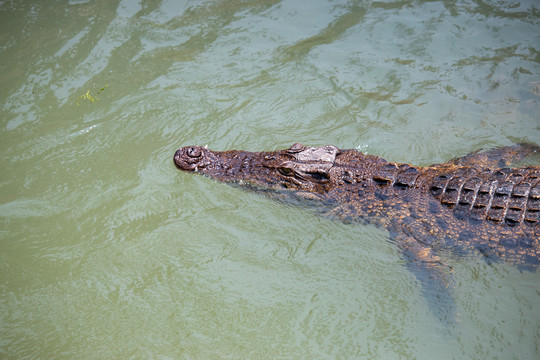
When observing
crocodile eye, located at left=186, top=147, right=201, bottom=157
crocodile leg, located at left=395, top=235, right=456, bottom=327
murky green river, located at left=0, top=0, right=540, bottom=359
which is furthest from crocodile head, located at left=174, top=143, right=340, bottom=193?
crocodile leg, located at left=395, top=235, right=456, bottom=327

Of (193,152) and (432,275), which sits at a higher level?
→ (193,152)

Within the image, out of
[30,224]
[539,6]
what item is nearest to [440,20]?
[539,6]

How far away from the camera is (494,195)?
12.5ft

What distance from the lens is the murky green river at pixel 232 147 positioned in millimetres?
3678

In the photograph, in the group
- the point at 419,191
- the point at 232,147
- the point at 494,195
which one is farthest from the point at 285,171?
the point at 494,195

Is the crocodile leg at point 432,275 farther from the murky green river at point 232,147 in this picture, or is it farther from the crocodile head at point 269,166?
the crocodile head at point 269,166

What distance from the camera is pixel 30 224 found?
4746 millimetres

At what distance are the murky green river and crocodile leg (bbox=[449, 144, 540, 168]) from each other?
0.78ft

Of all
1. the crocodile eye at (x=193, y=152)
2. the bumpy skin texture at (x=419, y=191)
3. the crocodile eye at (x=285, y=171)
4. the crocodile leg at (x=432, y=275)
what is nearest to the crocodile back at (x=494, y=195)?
the bumpy skin texture at (x=419, y=191)

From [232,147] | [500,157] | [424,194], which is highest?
[232,147]

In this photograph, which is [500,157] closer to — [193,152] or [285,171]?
[285,171]

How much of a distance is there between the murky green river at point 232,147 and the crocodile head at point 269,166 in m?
0.22

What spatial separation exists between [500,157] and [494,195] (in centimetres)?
122

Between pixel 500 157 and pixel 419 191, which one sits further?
pixel 500 157
